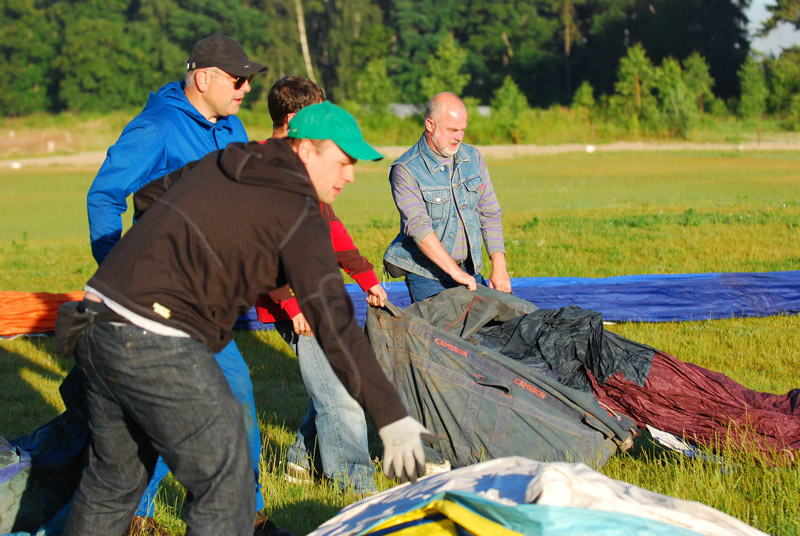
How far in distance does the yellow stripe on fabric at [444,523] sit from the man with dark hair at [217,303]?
0.14 metres

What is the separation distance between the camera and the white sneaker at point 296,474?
4.43 m

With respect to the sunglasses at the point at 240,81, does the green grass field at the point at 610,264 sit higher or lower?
lower

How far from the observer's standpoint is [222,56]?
4.10 metres

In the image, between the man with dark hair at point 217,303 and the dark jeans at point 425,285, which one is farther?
the dark jeans at point 425,285

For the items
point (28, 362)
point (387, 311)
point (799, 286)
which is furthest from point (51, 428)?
point (799, 286)

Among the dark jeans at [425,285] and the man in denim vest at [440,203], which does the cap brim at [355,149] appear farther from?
the dark jeans at [425,285]

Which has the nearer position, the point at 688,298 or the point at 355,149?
the point at 355,149

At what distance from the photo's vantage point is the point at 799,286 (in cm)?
738

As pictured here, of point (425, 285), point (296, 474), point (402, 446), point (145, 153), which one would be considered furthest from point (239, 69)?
point (402, 446)

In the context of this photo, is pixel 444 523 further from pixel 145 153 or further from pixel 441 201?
pixel 441 201

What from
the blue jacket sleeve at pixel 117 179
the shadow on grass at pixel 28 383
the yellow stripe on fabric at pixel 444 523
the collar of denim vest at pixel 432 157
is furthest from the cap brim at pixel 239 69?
the shadow on grass at pixel 28 383

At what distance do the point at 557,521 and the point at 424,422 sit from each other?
1946 millimetres

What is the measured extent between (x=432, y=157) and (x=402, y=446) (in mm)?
3085

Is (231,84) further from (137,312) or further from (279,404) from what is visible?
(279,404)
